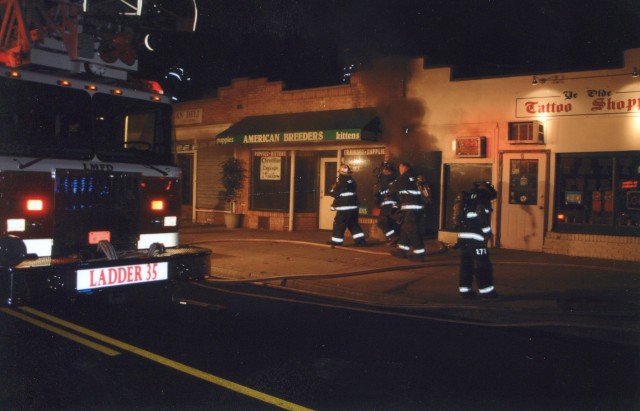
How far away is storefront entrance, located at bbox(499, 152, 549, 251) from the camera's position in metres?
11.9

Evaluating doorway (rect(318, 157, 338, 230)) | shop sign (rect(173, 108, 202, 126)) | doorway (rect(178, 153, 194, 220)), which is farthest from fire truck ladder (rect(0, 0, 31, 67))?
doorway (rect(178, 153, 194, 220))

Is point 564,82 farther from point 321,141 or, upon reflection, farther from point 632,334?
point 632,334

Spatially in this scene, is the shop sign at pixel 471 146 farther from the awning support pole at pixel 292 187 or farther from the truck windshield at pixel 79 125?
the truck windshield at pixel 79 125

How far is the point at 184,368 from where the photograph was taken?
16.3 ft

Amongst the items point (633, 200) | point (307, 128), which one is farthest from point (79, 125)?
point (633, 200)

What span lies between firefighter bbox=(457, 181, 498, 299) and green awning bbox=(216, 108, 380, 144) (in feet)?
17.0

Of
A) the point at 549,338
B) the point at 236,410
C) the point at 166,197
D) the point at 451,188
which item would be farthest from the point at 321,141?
the point at 236,410

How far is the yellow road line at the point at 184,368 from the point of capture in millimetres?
4307

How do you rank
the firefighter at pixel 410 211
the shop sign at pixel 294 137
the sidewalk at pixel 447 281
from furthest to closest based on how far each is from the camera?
1. the shop sign at pixel 294 137
2. the firefighter at pixel 410 211
3. the sidewalk at pixel 447 281

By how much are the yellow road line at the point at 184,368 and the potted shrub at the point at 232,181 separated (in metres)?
10.1

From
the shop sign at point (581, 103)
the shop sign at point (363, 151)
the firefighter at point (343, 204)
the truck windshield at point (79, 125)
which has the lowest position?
the firefighter at point (343, 204)

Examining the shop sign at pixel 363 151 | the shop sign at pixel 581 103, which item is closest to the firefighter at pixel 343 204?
the shop sign at pixel 363 151

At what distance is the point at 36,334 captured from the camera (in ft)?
19.1

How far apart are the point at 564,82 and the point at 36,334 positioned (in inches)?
399
